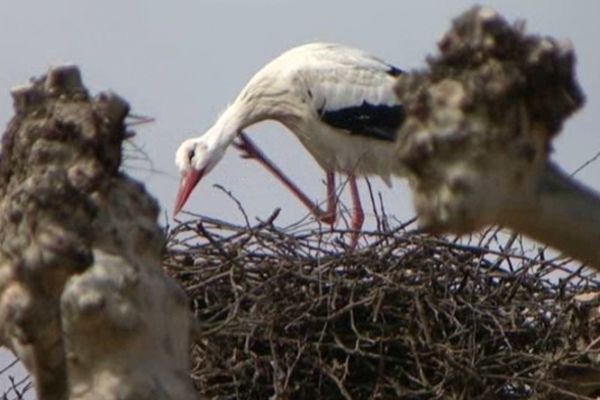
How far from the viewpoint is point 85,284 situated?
2586 mm

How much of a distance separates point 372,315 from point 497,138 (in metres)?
5.35

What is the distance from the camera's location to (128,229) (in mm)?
2688

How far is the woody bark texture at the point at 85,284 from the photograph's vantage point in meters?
2.57

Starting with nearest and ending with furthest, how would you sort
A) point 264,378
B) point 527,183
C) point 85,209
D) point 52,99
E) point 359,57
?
point 527,183, point 85,209, point 52,99, point 264,378, point 359,57

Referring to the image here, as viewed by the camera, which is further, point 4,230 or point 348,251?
point 348,251

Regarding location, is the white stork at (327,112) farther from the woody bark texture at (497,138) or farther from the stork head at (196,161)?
the woody bark texture at (497,138)

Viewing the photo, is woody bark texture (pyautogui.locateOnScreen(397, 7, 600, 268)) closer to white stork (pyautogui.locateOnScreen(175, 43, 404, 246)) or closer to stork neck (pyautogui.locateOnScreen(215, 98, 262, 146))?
white stork (pyautogui.locateOnScreen(175, 43, 404, 246))

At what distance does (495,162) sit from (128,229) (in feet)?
2.82

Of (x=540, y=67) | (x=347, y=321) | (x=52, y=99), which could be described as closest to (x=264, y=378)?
(x=347, y=321)

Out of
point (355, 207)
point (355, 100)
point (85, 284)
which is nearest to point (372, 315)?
point (355, 207)

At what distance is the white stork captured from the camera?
11203 mm

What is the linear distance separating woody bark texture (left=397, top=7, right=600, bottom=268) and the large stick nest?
490 cm

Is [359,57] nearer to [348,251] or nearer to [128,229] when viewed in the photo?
[348,251]

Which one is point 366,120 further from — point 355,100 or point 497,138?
point 497,138
